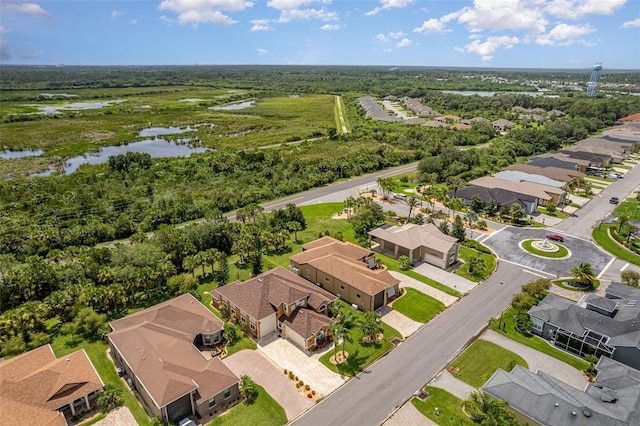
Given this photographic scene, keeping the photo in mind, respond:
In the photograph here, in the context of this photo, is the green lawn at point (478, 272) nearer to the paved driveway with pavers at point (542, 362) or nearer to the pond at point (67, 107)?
the paved driveway with pavers at point (542, 362)

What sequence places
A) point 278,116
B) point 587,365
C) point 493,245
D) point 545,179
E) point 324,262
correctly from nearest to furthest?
1. point 587,365
2. point 324,262
3. point 493,245
4. point 545,179
5. point 278,116

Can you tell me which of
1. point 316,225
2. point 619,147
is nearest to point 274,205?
point 316,225

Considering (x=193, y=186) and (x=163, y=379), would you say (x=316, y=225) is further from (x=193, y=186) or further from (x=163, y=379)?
(x=163, y=379)

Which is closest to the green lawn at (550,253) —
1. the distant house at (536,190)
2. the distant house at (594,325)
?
the distant house at (594,325)

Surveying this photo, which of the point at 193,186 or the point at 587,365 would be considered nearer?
the point at 587,365

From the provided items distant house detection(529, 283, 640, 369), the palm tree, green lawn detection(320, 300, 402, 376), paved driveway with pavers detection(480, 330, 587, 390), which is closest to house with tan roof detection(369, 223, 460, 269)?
distant house detection(529, 283, 640, 369)

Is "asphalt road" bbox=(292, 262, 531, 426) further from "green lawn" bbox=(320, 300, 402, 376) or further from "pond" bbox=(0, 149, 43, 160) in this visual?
"pond" bbox=(0, 149, 43, 160)

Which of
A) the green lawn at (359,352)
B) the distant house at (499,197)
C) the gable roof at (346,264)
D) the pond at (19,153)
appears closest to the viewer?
the green lawn at (359,352)
